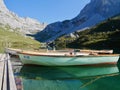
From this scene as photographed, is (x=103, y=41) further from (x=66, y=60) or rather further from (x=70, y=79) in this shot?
(x=70, y=79)

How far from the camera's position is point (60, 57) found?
3519 cm

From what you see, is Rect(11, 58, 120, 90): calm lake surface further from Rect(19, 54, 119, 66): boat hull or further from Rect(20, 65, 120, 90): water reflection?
Rect(19, 54, 119, 66): boat hull

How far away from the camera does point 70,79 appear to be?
92.2 ft

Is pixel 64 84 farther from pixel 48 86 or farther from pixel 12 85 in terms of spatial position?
pixel 12 85

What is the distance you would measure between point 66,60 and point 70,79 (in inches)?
306

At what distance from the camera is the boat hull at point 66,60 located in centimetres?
3550

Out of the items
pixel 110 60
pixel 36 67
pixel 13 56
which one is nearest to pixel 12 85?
pixel 36 67

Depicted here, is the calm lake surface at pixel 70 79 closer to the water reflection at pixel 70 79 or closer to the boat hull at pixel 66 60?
the water reflection at pixel 70 79

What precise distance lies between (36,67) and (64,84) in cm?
1316

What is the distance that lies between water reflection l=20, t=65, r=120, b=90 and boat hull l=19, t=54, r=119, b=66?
69 centimetres

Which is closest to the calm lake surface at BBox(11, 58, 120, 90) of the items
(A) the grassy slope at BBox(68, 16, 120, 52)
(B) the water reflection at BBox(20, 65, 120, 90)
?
(B) the water reflection at BBox(20, 65, 120, 90)

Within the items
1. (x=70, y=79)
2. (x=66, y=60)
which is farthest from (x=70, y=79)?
(x=66, y=60)

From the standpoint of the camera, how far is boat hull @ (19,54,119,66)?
35500 mm

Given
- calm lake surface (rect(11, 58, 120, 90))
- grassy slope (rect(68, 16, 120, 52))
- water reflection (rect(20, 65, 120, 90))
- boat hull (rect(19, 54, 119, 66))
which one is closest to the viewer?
calm lake surface (rect(11, 58, 120, 90))
